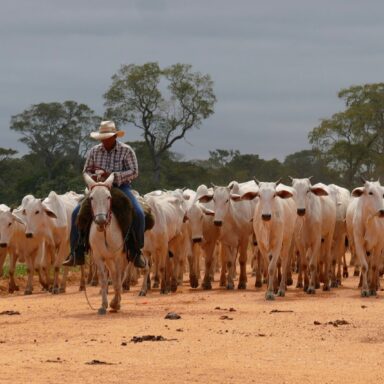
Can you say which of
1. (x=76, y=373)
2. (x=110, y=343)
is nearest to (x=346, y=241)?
(x=110, y=343)

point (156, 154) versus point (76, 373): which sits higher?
point (156, 154)

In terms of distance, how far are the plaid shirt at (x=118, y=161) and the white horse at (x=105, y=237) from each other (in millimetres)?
329

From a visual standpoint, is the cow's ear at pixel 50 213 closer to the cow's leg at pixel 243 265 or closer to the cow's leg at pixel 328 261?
the cow's leg at pixel 243 265

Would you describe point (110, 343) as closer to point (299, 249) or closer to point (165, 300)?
point (165, 300)

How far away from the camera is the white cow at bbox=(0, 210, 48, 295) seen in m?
21.5

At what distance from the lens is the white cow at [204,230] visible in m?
21.3

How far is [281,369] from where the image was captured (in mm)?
10234

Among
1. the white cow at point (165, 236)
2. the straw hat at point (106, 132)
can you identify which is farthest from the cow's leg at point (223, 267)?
the straw hat at point (106, 132)

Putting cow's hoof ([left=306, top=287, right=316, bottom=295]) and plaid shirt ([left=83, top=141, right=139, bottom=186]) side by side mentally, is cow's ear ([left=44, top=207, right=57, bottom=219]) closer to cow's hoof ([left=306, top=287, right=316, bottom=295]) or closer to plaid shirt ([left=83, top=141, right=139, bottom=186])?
cow's hoof ([left=306, top=287, right=316, bottom=295])

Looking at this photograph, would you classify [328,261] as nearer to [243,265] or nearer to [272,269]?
[243,265]

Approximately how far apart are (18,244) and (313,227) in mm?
6080

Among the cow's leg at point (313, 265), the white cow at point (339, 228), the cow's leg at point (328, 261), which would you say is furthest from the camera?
the white cow at point (339, 228)

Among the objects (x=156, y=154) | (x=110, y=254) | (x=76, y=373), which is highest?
(x=156, y=154)

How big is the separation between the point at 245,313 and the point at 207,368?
505cm
